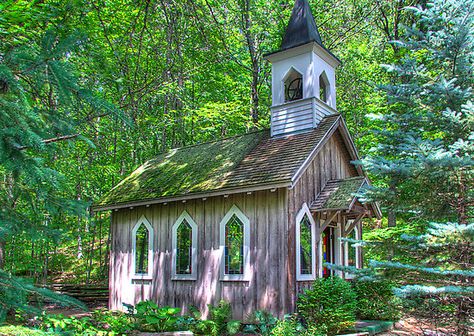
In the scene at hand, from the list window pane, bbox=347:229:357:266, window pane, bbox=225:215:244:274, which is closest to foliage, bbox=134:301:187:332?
window pane, bbox=225:215:244:274

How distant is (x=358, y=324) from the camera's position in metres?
10.7

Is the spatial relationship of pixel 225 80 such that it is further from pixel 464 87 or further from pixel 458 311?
pixel 458 311

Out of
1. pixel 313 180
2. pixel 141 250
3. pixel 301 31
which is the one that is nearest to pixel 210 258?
pixel 141 250

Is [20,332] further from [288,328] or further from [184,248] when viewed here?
[184,248]

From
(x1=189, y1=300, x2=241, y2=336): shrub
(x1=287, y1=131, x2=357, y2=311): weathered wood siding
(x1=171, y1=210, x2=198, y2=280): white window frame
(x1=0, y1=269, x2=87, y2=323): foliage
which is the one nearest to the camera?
(x1=0, y1=269, x2=87, y2=323): foliage

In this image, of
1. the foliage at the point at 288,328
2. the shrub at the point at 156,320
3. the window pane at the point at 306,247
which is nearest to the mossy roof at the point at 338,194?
the window pane at the point at 306,247

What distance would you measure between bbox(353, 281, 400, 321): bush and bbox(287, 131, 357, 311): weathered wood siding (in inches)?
63.1

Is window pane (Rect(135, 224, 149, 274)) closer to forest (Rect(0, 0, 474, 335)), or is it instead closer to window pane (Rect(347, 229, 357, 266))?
forest (Rect(0, 0, 474, 335))

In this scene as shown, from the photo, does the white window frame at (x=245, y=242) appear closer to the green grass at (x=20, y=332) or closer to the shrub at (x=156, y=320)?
the shrub at (x=156, y=320)

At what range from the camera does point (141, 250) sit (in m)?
14.0

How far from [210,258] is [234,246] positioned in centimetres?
86

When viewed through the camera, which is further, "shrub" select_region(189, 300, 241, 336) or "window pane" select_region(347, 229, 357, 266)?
"window pane" select_region(347, 229, 357, 266)

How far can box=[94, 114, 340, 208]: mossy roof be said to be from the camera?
37.1ft

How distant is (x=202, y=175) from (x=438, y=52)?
750 centimetres
